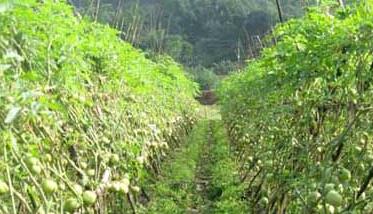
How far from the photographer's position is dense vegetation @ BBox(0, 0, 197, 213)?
2.96 m

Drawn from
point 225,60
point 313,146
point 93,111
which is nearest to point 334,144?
point 313,146

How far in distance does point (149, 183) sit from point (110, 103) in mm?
3734

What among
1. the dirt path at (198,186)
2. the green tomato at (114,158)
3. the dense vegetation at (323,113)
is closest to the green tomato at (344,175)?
the dense vegetation at (323,113)

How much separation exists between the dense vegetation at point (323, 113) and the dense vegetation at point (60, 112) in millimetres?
1422

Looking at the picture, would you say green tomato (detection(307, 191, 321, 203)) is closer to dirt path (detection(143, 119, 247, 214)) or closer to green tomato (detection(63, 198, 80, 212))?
green tomato (detection(63, 198, 80, 212))

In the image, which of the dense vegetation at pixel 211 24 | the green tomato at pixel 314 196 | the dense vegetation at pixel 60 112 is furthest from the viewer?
the dense vegetation at pixel 211 24

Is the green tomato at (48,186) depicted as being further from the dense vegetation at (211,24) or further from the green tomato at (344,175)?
the dense vegetation at (211,24)

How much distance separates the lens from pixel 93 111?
5.54 metres

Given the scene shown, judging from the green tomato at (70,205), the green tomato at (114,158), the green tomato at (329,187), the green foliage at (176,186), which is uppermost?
the green tomato at (329,187)

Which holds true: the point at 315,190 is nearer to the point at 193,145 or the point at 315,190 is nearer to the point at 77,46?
the point at 77,46

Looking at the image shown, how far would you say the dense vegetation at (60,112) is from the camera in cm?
296

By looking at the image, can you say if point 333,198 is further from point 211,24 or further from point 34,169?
point 211,24

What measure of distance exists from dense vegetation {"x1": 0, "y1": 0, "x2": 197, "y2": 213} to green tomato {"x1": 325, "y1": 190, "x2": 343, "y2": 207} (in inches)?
57.9

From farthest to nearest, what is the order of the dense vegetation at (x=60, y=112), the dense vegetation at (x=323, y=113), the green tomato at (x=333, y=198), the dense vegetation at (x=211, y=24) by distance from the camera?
the dense vegetation at (x=211, y=24) < the dense vegetation at (x=323, y=113) < the green tomato at (x=333, y=198) < the dense vegetation at (x=60, y=112)
